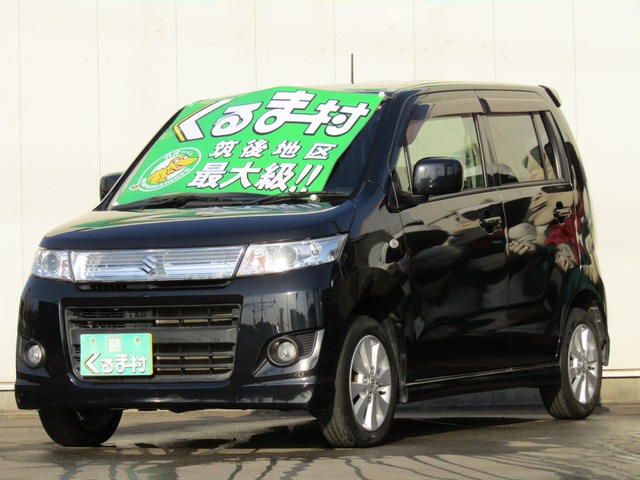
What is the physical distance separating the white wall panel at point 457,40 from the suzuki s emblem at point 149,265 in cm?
497

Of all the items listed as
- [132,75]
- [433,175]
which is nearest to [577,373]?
[433,175]

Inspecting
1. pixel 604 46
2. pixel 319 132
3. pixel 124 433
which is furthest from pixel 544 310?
pixel 604 46

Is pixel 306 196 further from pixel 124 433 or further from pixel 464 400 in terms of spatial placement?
pixel 464 400

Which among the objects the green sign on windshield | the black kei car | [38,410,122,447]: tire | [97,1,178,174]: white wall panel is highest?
[97,1,178,174]: white wall panel

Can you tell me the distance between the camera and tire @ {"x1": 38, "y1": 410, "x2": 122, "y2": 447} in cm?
771

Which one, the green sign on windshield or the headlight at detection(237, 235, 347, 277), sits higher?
the green sign on windshield

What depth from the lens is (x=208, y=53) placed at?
449 inches

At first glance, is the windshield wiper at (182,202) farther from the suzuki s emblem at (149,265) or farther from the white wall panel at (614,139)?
the white wall panel at (614,139)

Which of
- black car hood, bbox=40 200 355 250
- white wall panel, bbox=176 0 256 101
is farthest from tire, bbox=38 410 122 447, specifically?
white wall panel, bbox=176 0 256 101

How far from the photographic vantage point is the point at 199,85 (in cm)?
1139

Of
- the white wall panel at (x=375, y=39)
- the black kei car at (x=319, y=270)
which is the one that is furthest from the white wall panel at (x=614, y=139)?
the black kei car at (x=319, y=270)

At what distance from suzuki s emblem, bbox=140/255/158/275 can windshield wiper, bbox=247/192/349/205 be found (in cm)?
70

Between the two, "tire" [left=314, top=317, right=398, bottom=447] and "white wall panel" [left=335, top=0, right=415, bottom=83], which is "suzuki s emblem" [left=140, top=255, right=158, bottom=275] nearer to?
"tire" [left=314, top=317, right=398, bottom=447]

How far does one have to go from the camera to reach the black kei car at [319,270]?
22.5 ft
